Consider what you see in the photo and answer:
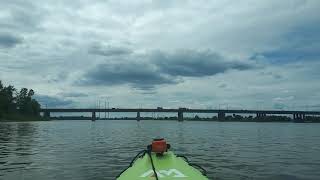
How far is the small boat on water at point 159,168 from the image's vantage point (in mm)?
16594

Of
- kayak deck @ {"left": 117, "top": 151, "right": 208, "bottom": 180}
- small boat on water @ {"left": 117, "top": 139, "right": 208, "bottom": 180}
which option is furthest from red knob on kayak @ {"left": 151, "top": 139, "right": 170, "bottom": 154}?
kayak deck @ {"left": 117, "top": 151, "right": 208, "bottom": 180}

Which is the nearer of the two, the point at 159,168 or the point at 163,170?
the point at 163,170

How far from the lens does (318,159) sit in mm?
35500

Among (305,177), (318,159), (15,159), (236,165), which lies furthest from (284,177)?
(15,159)

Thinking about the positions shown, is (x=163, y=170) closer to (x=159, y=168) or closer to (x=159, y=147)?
(x=159, y=168)

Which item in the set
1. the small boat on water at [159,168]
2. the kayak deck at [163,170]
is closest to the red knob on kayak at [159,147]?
the small boat on water at [159,168]

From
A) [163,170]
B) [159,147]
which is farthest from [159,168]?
[159,147]

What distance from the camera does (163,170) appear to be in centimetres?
1769

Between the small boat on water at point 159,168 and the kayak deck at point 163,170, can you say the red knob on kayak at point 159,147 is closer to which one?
the small boat on water at point 159,168

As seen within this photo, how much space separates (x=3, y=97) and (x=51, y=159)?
150 meters

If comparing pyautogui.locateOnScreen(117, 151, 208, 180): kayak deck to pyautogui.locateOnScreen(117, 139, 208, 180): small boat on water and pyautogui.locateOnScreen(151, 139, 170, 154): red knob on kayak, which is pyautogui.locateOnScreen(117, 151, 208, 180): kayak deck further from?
pyautogui.locateOnScreen(151, 139, 170, 154): red knob on kayak

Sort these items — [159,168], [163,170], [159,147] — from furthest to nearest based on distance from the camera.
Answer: [159,147] < [159,168] < [163,170]

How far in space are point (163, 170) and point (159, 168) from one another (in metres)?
0.43

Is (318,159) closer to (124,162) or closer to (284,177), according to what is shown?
(284,177)
